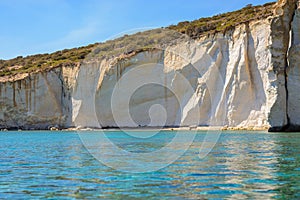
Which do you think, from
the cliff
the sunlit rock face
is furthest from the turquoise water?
the cliff

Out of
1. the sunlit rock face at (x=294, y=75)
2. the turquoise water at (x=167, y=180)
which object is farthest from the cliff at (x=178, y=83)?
the turquoise water at (x=167, y=180)

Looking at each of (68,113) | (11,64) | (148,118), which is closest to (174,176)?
(148,118)

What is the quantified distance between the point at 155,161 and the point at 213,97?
21.7 metres

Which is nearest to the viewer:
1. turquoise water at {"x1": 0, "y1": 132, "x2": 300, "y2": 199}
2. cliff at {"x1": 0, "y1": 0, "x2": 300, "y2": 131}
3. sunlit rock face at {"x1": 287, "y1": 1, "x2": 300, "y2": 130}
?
turquoise water at {"x1": 0, "y1": 132, "x2": 300, "y2": 199}

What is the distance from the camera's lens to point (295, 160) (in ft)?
33.1

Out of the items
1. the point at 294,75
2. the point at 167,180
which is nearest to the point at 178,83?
the point at 294,75

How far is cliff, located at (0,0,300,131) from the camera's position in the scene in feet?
82.0

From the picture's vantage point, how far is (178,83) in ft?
115

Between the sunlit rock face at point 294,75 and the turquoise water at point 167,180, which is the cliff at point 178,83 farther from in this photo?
the turquoise water at point 167,180

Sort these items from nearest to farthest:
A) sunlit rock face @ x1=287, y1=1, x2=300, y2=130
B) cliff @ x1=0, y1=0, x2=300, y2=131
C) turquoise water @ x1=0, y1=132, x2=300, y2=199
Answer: turquoise water @ x1=0, y1=132, x2=300, y2=199 → sunlit rock face @ x1=287, y1=1, x2=300, y2=130 → cliff @ x1=0, y1=0, x2=300, y2=131

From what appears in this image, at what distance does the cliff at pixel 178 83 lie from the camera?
25.0 meters

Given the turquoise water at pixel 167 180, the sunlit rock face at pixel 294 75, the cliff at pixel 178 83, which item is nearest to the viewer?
the turquoise water at pixel 167 180

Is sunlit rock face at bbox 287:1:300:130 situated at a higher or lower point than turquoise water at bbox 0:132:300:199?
higher

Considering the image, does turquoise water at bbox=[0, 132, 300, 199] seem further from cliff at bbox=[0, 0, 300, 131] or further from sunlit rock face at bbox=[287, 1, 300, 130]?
cliff at bbox=[0, 0, 300, 131]
